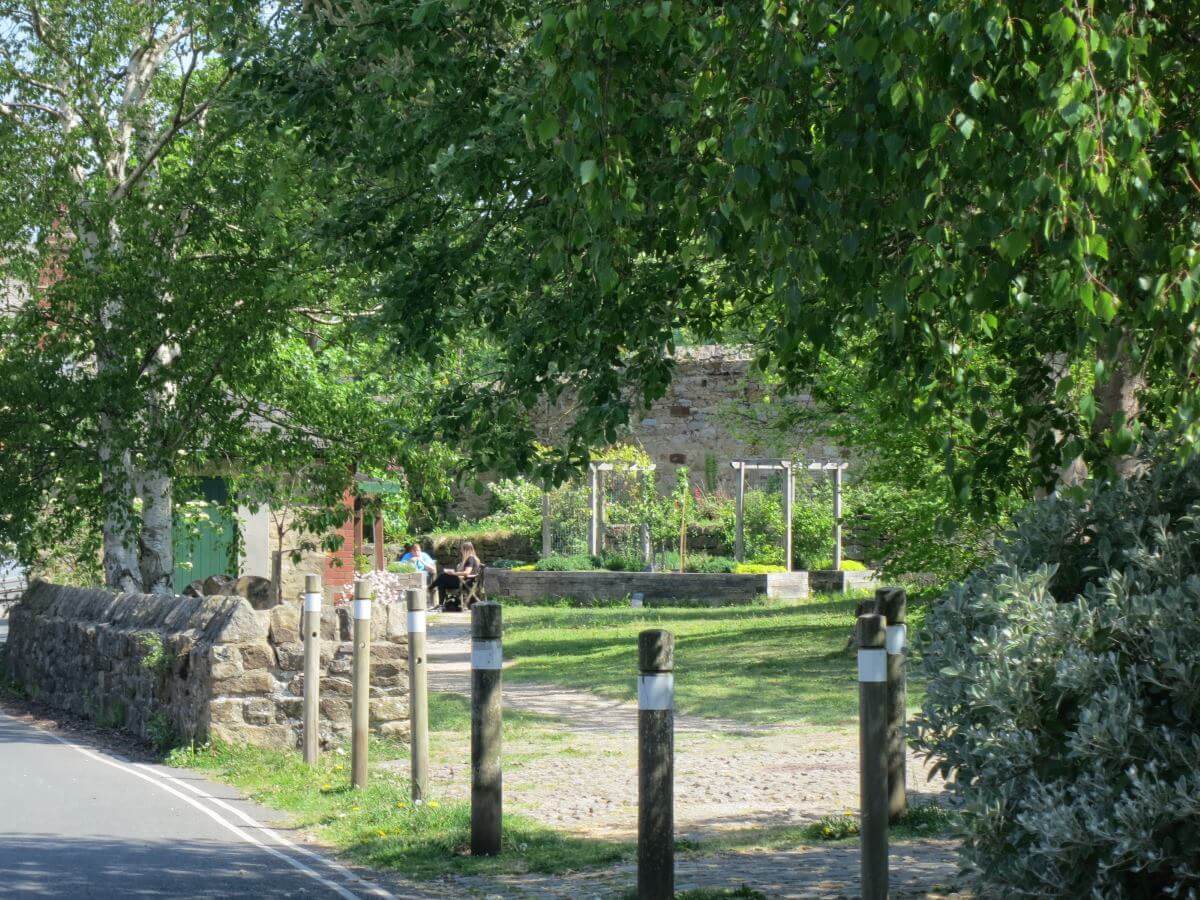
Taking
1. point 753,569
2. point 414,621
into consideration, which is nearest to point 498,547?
point 753,569

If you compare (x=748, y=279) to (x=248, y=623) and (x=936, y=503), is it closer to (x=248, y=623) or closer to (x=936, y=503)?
(x=248, y=623)

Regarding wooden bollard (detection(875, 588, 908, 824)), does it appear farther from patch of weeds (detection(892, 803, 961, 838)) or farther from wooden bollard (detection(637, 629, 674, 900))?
wooden bollard (detection(637, 629, 674, 900))

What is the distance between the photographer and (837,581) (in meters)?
27.3

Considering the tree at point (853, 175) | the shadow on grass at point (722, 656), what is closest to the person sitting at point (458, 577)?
the shadow on grass at point (722, 656)

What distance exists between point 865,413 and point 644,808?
9628 millimetres

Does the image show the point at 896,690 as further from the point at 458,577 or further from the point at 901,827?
the point at 458,577

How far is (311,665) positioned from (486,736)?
3.15 meters

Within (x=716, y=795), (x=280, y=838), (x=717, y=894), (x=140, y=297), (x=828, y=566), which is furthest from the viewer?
(x=828, y=566)

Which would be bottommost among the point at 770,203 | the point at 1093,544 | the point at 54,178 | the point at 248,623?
the point at 248,623

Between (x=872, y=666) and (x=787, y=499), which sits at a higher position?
(x=787, y=499)

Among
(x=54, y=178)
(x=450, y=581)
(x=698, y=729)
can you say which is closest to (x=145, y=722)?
(x=698, y=729)

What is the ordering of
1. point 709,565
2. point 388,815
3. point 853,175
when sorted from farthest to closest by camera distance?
point 709,565 < point 388,815 < point 853,175

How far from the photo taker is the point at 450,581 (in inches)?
1093

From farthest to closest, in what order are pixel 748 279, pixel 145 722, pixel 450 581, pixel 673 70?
pixel 450 581 → pixel 145 722 → pixel 748 279 → pixel 673 70
